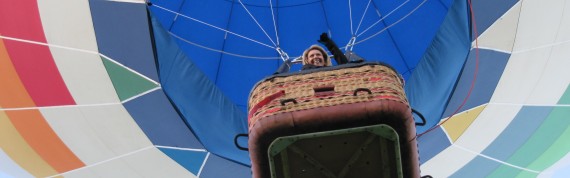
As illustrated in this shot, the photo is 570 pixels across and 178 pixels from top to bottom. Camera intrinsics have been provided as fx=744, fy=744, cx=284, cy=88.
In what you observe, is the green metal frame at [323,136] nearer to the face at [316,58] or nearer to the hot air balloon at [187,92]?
the face at [316,58]

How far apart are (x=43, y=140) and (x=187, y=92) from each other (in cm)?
82

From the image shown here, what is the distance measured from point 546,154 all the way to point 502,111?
442 millimetres

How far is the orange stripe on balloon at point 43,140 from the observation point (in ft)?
12.1

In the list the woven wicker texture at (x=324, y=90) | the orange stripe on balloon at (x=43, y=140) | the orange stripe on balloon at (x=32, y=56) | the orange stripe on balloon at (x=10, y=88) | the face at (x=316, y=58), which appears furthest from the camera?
the orange stripe on balloon at (x=43, y=140)

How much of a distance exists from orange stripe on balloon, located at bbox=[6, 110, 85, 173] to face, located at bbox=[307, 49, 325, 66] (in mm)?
1712

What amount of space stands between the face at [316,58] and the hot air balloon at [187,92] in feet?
3.35

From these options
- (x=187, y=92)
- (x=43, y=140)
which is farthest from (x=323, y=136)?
(x=43, y=140)

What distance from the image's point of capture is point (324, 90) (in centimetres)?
220

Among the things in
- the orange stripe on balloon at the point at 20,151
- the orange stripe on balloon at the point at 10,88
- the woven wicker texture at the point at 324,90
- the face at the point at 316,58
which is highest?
the face at the point at 316,58

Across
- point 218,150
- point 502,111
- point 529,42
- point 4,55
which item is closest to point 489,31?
point 529,42

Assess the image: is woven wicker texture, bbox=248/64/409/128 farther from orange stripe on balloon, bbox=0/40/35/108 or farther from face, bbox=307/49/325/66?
orange stripe on balloon, bbox=0/40/35/108

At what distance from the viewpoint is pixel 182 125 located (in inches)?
145

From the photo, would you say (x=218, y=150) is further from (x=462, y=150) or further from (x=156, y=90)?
(x=462, y=150)

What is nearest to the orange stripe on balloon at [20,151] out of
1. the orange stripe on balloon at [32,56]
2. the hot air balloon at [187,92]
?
the hot air balloon at [187,92]
